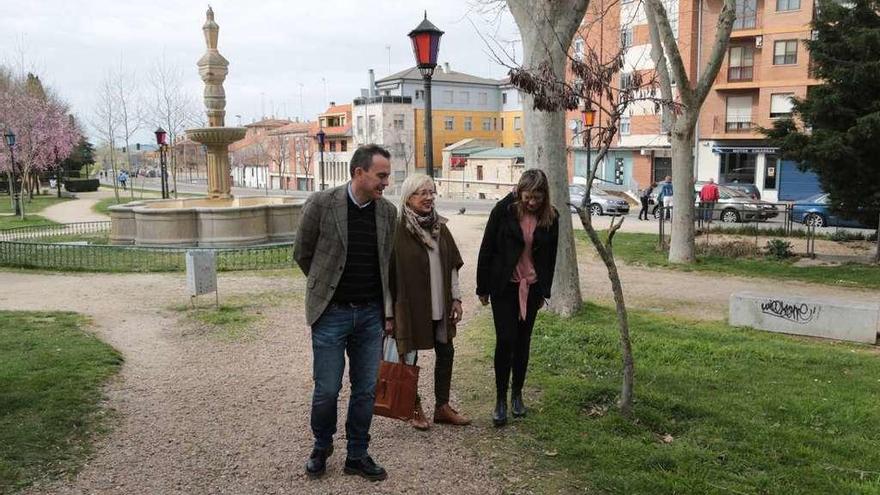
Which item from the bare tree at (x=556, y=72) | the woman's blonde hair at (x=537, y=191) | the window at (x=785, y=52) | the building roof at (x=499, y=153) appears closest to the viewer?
the woman's blonde hair at (x=537, y=191)

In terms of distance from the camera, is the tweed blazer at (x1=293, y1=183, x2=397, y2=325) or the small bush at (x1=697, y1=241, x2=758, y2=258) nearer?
the tweed blazer at (x1=293, y1=183, x2=397, y2=325)

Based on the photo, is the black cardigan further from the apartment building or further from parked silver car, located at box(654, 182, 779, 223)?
the apartment building

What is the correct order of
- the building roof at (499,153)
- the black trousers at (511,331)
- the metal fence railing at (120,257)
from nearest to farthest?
the black trousers at (511,331) < the metal fence railing at (120,257) < the building roof at (499,153)

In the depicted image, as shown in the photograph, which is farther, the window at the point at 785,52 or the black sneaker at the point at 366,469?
the window at the point at 785,52

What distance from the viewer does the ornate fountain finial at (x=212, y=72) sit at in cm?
1905

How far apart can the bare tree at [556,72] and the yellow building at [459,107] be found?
5889 cm

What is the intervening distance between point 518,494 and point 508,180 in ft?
170

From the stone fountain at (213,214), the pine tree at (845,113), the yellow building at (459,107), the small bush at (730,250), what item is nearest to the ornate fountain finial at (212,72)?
the stone fountain at (213,214)

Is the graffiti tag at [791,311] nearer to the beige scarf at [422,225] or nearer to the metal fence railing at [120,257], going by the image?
the beige scarf at [422,225]

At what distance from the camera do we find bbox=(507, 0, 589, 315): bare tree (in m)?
7.97

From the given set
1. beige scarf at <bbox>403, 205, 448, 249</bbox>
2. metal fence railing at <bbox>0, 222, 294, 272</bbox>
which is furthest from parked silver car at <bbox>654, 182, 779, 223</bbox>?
beige scarf at <bbox>403, 205, 448, 249</bbox>

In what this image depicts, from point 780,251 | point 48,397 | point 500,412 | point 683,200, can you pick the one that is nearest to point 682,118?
point 683,200

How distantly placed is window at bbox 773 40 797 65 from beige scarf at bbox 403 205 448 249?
126ft

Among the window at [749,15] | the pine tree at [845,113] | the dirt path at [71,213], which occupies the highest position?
the window at [749,15]
